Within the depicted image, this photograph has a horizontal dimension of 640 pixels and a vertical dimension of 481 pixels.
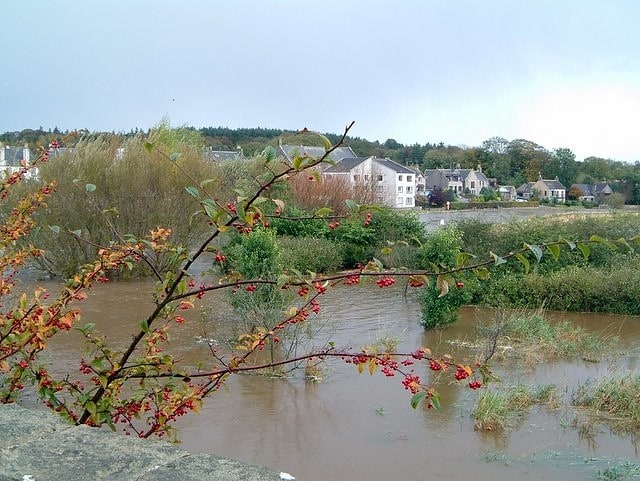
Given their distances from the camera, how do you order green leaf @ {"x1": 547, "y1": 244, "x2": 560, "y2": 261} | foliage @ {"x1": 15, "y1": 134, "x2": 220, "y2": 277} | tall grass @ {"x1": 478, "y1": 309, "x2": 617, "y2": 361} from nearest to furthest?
green leaf @ {"x1": 547, "y1": 244, "x2": 560, "y2": 261} → tall grass @ {"x1": 478, "y1": 309, "x2": 617, "y2": 361} → foliage @ {"x1": 15, "y1": 134, "x2": 220, "y2": 277}

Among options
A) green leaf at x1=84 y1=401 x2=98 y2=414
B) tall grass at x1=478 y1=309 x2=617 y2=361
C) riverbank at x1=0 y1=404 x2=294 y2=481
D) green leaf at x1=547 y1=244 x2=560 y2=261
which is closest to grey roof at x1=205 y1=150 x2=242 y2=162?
tall grass at x1=478 y1=309 x2=617 y2=361

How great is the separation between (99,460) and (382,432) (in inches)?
222

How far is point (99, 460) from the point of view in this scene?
1.90 m

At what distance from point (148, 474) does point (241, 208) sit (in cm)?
132

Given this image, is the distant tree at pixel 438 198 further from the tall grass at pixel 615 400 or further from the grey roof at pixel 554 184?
the tall grass at pixel 615 400

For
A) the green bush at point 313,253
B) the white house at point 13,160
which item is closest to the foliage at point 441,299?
the white house at point 13,160

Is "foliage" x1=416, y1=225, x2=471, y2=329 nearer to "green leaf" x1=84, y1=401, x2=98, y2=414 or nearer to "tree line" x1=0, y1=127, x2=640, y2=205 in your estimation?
"green leaf" x1=84, y1=401, x2=98, y2=414

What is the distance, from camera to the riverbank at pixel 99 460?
5.90 feet

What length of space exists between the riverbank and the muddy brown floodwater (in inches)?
168

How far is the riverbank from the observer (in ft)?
5.90

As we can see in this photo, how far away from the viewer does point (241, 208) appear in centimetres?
290

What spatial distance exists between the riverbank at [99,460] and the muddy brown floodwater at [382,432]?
4.28 metres

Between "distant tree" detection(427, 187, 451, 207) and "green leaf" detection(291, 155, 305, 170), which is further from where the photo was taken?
"distant tree" detection(427, 187, 451, 207)

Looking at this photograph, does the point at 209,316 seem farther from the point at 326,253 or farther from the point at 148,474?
the point at 148,474
